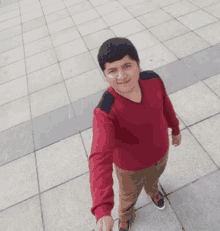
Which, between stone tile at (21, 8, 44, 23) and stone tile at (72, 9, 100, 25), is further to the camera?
stone tile at (21, 8, 44, 23)

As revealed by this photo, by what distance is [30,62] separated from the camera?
434cm

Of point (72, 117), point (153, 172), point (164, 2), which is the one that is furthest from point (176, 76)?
point (164, 2)

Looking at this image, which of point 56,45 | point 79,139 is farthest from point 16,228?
point 56,45

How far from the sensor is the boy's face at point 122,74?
914 millimetres

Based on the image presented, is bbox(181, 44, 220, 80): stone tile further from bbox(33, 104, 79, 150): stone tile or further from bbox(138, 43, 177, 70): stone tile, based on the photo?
bbox(33, 104, 79, 150): stone tile

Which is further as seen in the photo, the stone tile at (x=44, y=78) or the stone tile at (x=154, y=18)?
the stone tile at (x=154, y=18)

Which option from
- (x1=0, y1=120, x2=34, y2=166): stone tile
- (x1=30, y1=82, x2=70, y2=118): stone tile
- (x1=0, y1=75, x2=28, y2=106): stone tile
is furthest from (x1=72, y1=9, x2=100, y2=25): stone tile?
(x1=0, y1=120, x2=34, y2=166): stone tile

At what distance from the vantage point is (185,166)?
2.15 metres

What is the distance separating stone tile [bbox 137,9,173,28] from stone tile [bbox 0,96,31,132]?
3.44 meters

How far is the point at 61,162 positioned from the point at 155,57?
8.89 ft

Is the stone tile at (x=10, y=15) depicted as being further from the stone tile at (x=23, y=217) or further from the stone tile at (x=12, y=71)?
the stone tile at (x=23, y=217)

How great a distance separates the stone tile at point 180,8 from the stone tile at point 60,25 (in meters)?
2.74

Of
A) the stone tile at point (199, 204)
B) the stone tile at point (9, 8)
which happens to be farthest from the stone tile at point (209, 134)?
the stone tile at point (9, 8)

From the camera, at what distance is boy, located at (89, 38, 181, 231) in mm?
850
